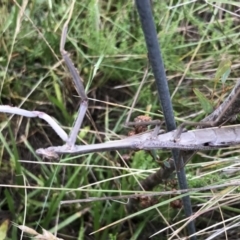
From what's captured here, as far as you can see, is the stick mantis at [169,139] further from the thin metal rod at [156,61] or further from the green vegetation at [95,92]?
the green vegetation at [95,92]

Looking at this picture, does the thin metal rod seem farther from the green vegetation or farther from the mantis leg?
the green vegetation

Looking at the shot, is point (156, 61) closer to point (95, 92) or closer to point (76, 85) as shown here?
point (76, 85)

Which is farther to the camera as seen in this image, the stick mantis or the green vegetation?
the green vegetation

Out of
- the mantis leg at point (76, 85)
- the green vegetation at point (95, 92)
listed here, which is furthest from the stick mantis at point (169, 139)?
the green vegetation at point (95, 92)

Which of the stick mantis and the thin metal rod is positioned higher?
the thin metal rod

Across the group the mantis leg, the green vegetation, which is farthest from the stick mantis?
the green vegetation

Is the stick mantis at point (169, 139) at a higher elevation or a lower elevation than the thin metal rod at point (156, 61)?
lower

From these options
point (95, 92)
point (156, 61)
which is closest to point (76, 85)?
point (156, 61)

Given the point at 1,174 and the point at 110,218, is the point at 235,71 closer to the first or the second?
the point at 110,218

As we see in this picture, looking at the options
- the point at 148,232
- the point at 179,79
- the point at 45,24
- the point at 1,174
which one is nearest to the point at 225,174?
the point at 148,232
